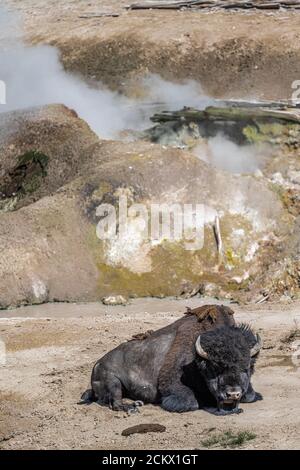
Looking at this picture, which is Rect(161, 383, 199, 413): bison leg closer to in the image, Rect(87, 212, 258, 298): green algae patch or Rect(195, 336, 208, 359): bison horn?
Rect(195, 336, 208, 359): bison horn

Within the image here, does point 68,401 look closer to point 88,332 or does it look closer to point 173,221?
point 88,332

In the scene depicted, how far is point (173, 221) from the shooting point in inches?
832

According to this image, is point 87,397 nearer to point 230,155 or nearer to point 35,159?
point 230,155

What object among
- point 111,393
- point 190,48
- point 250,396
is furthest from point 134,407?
point 190,48

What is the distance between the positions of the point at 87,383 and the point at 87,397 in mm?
585

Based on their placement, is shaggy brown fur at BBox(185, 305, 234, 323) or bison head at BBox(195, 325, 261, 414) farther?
shaggy brown fur at BBox(185, 305, 234, 323)

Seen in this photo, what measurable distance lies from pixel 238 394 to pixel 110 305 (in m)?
7.25

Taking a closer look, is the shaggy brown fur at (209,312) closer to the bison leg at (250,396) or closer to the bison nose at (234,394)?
the bison leg at (250,396)

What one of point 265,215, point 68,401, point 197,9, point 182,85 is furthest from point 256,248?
point 197,9

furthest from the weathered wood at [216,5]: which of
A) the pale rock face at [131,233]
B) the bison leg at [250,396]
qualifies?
the bison leg at [250,396]

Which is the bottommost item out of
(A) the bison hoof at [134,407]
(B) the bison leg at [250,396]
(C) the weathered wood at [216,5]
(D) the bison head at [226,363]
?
(A) the bison hoof at [134,407]

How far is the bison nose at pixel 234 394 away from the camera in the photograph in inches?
492

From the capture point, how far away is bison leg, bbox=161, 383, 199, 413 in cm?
1306

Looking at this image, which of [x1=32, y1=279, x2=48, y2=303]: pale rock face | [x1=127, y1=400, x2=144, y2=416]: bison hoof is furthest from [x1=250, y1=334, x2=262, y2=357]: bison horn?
[x1=32, y1=279, x2=48, y2=303]: pale rock face
